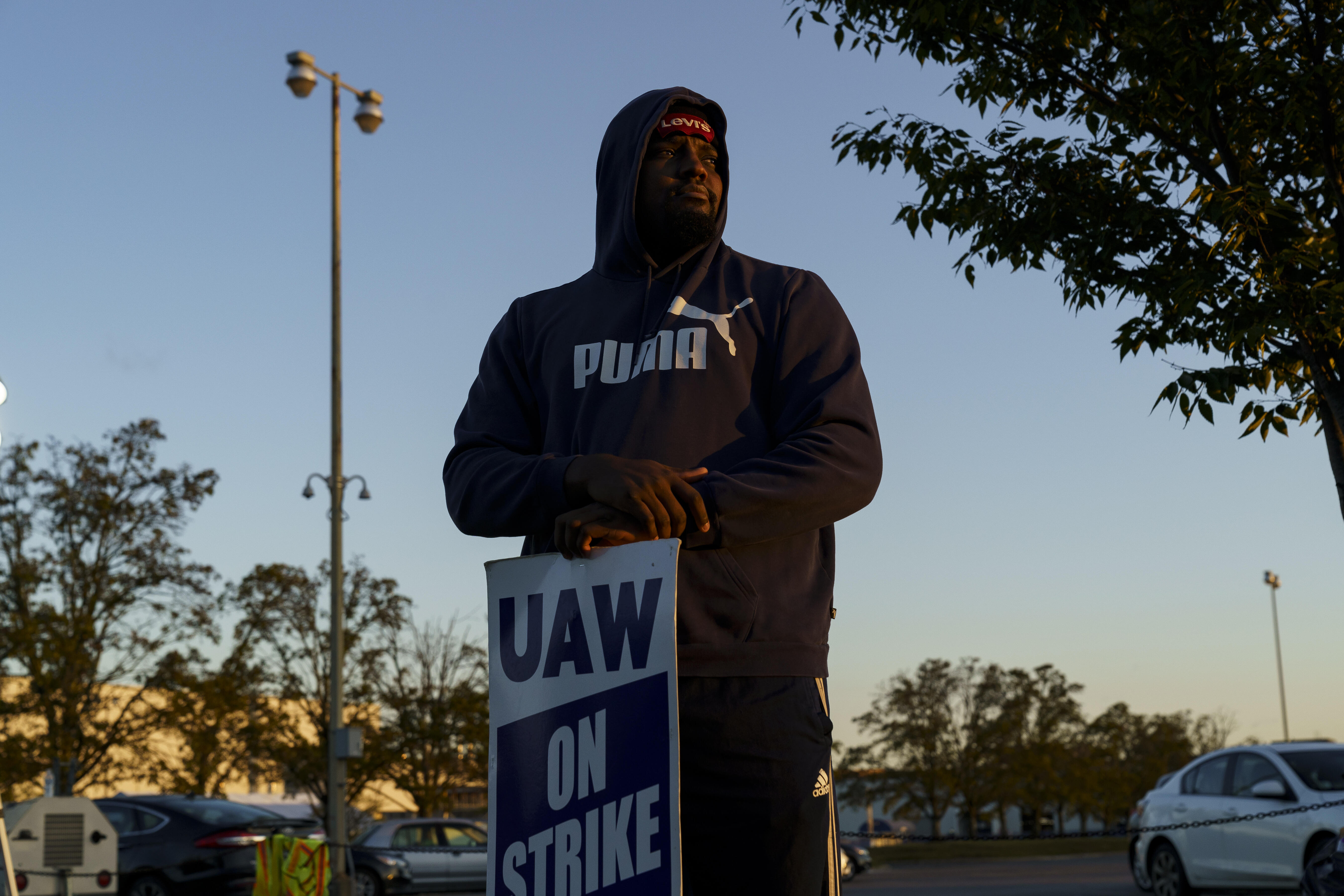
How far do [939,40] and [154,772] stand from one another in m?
19.4

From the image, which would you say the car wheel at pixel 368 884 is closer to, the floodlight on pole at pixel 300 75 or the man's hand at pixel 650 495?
the floodlight on pole at pixel 300 75

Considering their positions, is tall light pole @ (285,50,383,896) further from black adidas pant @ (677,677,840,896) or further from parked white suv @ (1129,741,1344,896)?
black adidas pant @ (677,677,840,896)

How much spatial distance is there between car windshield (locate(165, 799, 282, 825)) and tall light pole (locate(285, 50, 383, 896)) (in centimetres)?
101

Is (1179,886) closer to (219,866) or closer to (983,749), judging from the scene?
(219,866)

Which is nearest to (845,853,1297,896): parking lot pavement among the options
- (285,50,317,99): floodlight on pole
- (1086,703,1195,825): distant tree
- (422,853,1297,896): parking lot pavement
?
(422,853,1297,896): parking lot pavement

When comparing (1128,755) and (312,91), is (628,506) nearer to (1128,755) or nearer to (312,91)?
(312,91)

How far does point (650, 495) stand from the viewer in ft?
5.90

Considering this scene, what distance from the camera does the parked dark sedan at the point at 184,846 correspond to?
13758 mm

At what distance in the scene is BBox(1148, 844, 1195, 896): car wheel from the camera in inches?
481

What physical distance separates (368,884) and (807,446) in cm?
1890

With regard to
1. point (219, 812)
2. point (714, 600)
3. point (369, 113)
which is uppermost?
point (369, 113)

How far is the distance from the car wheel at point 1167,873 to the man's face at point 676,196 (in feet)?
38.6

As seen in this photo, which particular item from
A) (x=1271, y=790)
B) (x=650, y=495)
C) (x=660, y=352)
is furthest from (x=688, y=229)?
(x=1271, y=790)

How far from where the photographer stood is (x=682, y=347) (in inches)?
80.4
